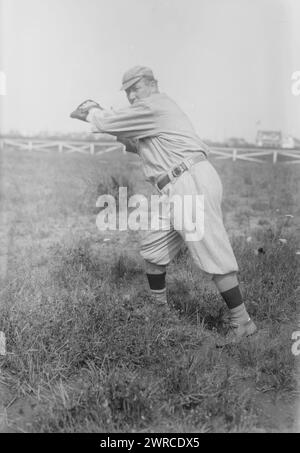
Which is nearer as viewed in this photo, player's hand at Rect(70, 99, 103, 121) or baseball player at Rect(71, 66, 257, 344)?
baseball player at Rect(71, 66, 257, 344)

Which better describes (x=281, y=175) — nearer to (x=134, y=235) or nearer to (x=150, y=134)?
(x=134, y=235)

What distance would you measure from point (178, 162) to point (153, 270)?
81 cm

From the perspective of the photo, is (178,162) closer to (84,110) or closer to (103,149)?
(84,110)

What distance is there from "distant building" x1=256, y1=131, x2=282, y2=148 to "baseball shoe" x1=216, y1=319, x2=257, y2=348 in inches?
110

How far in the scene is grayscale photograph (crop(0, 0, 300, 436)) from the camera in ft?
8.00

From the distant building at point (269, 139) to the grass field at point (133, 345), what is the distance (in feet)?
Answer: 3.74

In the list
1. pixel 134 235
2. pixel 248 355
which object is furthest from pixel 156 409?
pixel 134 235

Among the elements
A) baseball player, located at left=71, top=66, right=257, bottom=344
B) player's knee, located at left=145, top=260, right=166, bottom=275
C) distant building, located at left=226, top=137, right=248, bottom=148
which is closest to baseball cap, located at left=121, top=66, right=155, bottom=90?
baseball player, located at left=71, top=66, right=257, bottom=344

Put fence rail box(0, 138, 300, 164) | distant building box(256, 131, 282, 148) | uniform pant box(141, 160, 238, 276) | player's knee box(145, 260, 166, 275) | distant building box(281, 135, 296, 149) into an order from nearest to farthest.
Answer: uniform pant box(141, 160, 238, 276), player's knee box(145, 260, 166, 275), distant building box(281, 135, 296, 149), distant building box(256, 131, 282, 148), fence rail box(0, 138, 300, 164)

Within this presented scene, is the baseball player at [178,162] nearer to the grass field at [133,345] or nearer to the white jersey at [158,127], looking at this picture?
the white jersey at [158,127]

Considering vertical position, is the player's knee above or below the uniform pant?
below

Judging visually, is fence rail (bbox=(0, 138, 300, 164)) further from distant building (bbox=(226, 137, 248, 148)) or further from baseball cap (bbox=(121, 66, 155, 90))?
baseball cap (bbox=(121, 66, 155, 90))

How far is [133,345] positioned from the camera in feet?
9.64

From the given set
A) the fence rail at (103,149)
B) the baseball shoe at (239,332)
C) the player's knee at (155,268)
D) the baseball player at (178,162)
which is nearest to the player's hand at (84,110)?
the baseball player at (178,162)
